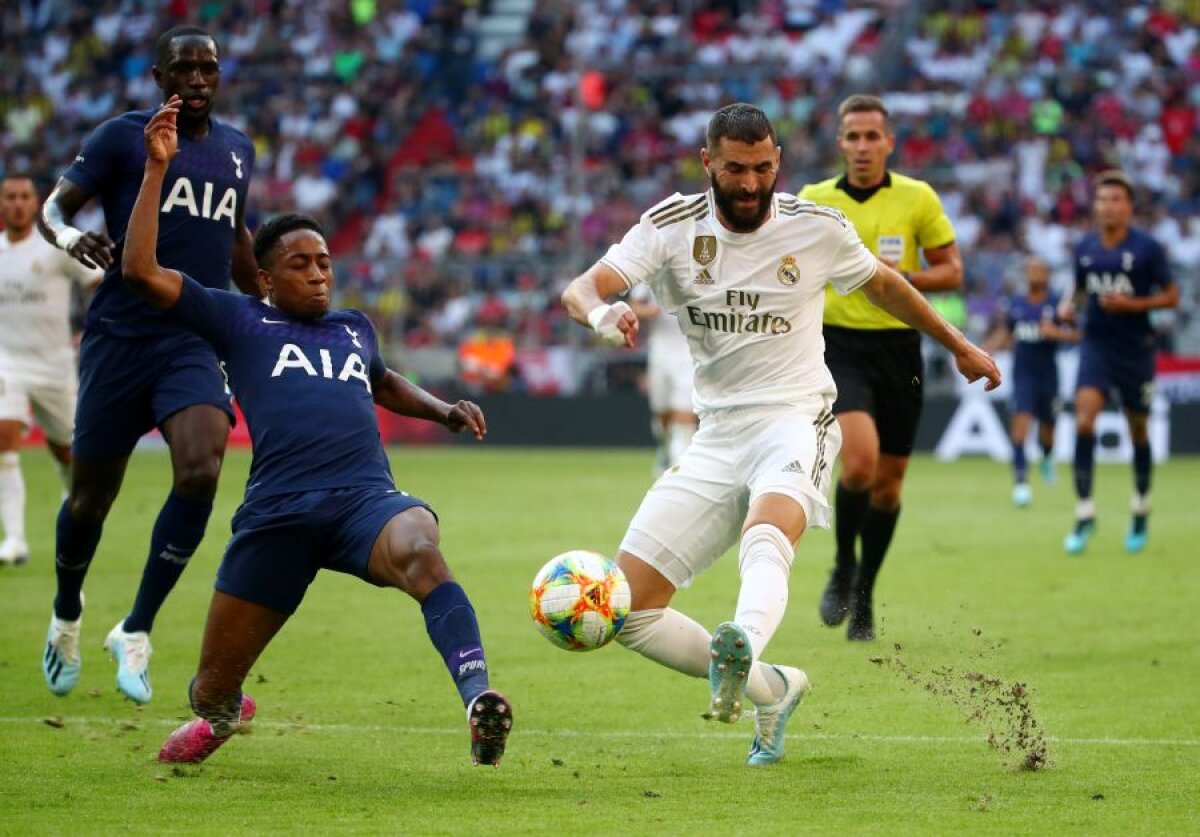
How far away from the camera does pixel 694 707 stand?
27.6 ft

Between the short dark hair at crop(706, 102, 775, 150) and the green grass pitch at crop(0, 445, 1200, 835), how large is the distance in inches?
86.0

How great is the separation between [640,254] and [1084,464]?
9.52m

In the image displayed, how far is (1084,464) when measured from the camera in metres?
15.6

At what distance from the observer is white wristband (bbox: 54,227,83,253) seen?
25.1 ft

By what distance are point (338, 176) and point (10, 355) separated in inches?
912

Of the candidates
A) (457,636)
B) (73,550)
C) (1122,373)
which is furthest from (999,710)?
(1122,373)

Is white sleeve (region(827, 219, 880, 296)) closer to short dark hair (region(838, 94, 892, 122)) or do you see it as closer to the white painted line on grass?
the white painted line on grass

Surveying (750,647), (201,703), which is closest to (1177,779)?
(750,647)

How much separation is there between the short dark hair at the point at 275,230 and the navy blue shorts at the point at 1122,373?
9569mm

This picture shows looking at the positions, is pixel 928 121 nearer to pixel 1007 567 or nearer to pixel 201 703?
pixel 1007 567

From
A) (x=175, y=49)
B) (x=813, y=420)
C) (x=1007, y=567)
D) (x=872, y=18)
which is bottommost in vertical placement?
(x=1007, y=567)

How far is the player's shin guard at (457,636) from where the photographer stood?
6.25 metres

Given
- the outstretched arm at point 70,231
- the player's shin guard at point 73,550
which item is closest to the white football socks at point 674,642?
the outstretched arm at point 70,231

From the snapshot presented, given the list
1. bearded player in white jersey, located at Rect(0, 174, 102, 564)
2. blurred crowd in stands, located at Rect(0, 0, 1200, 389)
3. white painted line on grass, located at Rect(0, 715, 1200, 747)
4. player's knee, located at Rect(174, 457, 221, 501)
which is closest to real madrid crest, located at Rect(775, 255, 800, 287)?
white painted line on grass, located at Rect(0, 715, 1200, 747)
